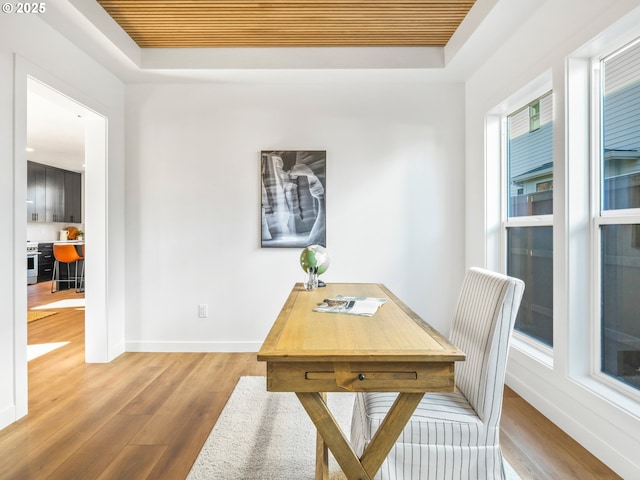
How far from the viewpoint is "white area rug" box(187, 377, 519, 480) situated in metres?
1.63

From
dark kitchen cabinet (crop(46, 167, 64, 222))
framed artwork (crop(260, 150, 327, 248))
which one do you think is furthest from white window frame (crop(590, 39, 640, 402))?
dark kitchen cabinet (crop(46, 167, 64, 222))

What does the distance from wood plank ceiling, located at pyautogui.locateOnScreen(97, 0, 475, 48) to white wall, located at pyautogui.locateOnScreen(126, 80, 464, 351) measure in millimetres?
471

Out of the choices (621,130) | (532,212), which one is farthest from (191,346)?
(621,130)

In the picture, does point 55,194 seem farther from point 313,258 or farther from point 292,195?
point 313,258

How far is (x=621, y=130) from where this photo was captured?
1.80m

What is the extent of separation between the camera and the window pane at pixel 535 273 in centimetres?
236

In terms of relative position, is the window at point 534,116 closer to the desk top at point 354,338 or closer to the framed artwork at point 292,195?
the framed artwork at point 292,195

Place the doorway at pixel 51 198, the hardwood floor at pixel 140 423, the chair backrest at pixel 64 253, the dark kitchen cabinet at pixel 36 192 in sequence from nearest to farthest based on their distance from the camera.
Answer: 1. the hardwood floor at pixel 140 423
2. the doorway at pixel 51 198
3. the chair backrest at pixel 64 253
4. the dark kitchen cabinet at pixel 36 192

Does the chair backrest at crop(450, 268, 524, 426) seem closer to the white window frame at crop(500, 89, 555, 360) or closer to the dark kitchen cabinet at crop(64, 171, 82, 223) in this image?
the white window frame at crop(500, 89, 555, 360)

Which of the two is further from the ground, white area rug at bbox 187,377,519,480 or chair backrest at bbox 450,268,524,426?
chair backrest at bbox 450,268,524,426

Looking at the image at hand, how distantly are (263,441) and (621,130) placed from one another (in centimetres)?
239

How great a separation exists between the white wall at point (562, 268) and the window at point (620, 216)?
107mm

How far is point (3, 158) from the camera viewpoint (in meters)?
2.03

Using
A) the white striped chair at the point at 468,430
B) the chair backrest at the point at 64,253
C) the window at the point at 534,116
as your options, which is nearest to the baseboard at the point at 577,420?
the white striped chair at the point at 468,430
